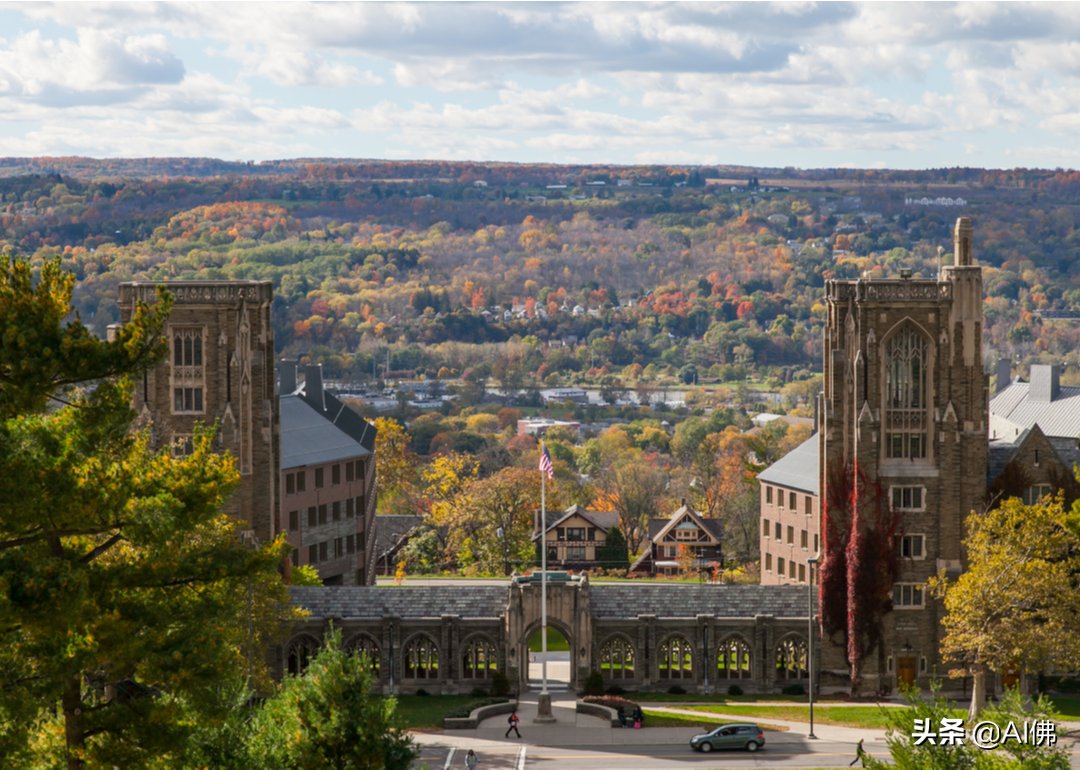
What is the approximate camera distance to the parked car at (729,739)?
6162cm

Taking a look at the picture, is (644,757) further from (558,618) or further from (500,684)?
(558,618)

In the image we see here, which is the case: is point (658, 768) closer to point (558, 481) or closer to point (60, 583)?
point (60, 583)

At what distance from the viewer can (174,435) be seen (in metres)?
71.8

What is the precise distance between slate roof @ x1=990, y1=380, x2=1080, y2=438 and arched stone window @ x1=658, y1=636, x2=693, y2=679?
33.3 meters

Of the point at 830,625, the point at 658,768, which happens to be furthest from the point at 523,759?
the point at 830,625

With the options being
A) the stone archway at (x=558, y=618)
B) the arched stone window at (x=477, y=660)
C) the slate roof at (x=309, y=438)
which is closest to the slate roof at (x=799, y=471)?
the stone archway at (x=558, y=618)

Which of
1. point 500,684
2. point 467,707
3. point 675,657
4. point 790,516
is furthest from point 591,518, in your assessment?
point 467,707

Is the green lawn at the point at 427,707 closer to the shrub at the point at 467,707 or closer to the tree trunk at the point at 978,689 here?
the shrub at the point at 467,707

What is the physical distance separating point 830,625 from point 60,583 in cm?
4981

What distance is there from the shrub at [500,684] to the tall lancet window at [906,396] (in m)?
23.7

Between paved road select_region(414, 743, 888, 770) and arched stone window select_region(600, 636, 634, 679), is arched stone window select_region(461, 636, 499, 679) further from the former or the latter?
paved road select_region(414, 743, 888, 770)

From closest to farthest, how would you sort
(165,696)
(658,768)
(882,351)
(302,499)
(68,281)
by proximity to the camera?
(68,281) < (165,696) < (658,768) < (882,351) < (302,499)

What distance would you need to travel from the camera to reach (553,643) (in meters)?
88.4

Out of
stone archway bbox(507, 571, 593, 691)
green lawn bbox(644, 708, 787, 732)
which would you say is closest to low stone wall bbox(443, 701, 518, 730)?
stone archway bbox(507, 571, 593, 691)
